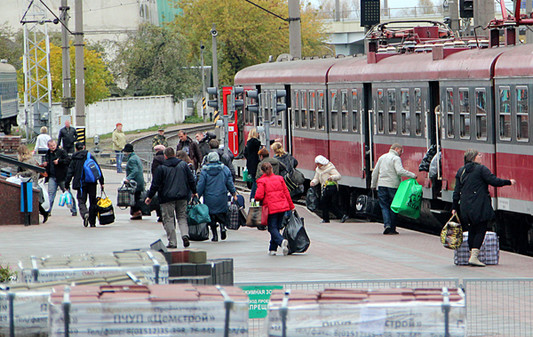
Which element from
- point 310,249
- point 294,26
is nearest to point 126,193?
point 310,249

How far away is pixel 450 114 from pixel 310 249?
3.65 metres

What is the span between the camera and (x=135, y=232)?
2125 cm

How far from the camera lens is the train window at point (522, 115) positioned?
56.0 feet

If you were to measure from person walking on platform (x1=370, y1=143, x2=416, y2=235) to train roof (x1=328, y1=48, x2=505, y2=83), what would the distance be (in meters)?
1.50

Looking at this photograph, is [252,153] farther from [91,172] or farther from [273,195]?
[273,195]

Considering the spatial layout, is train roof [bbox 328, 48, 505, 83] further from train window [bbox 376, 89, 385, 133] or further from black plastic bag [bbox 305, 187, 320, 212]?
black plastic bag [bbox 305, 187, 320, 212]

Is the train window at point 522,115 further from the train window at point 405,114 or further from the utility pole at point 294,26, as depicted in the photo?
the utility pole at point 294,26

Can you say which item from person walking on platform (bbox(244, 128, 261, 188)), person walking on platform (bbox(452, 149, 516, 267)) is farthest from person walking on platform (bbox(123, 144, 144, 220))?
person walking on platform (bbox(452, 149, 516, 267))

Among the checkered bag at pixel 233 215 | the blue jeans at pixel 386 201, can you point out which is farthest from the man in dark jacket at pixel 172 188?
the blue jeans at pixel 386 201

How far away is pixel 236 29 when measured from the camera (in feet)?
271

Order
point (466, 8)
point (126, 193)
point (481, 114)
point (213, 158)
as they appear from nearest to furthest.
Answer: point (481, 114) → point (213, 158) → point (126, 193) → point (466, 8)

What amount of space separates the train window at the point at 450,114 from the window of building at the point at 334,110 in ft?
19.6

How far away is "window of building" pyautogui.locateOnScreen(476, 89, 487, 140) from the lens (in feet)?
60.4

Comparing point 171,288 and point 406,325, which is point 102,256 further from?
point 406,325
